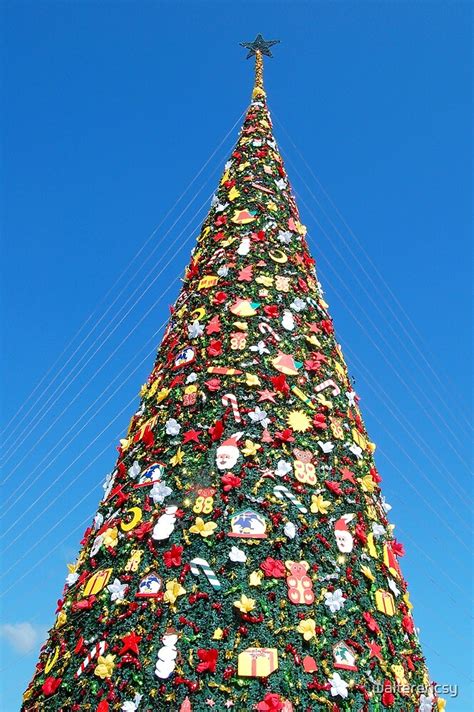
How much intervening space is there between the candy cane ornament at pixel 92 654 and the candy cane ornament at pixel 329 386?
3.06 metres

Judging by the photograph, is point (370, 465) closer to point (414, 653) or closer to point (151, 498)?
point (414, 653)

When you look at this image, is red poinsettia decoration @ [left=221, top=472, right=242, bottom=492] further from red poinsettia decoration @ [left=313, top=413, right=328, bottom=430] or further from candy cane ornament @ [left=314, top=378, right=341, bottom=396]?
candy cane ornament @ [left=314, top=378, right=341, bottom=396]

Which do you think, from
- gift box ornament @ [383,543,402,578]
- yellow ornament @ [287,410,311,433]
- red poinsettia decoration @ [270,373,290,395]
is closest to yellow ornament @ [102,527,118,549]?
yellow ornament @ [287,410,311,433]

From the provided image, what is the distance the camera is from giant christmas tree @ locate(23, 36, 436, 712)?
487cm

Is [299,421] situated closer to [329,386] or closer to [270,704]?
[329,386]

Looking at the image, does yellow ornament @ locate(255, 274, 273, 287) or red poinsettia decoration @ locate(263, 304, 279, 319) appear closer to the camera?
red poinsettia decoration @ locate(263, 304, 279, 319)

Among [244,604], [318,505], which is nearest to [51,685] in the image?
[244,604]

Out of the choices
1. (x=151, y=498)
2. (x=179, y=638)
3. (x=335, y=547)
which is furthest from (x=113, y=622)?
(x=335, y=547)

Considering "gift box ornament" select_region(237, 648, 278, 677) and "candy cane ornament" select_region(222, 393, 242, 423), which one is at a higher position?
"candy cane ornament" select_region(222, 393, 242, 423)

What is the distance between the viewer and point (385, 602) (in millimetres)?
5711

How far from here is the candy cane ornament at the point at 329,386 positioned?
21.9 feet

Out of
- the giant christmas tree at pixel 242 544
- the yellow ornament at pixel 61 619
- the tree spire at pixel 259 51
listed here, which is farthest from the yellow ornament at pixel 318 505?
the tree spire at pixel 259 51

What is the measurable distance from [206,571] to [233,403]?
5.26 feet

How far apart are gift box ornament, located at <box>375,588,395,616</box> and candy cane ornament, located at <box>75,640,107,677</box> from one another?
7.55 ft
